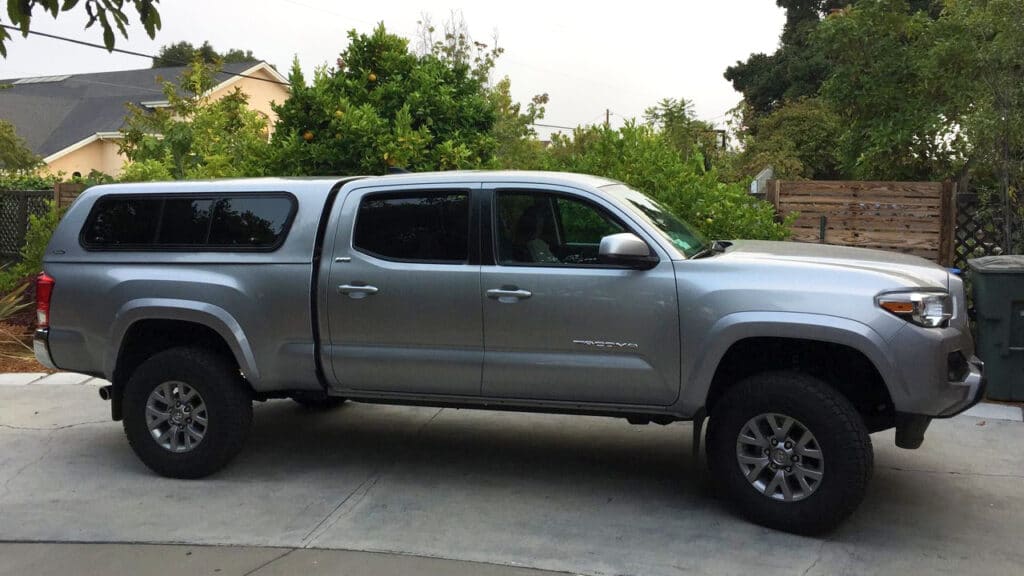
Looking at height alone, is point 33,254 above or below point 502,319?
below

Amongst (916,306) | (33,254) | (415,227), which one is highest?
(415,227)

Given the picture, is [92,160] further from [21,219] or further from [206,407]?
[206,407]

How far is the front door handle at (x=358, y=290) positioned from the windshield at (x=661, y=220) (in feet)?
4.92

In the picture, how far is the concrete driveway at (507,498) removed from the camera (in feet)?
15.5

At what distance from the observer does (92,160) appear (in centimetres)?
3397

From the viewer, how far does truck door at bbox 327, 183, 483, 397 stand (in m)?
5.46

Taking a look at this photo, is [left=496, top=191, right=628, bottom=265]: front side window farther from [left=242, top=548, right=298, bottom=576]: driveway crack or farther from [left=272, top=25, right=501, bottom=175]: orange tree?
[left=272, top=25, right=501, bottom=175]: orange tree

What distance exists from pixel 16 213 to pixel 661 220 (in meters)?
12.9

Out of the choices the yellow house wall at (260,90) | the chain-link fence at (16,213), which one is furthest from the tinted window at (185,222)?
the yellow house wall at (260,90)

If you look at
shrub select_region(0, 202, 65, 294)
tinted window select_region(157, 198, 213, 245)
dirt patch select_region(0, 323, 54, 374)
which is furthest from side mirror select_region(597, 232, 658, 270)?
shrub select_region(0, 202, 65, 294)

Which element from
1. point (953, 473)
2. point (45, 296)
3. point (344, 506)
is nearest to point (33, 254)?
point (45, 296)

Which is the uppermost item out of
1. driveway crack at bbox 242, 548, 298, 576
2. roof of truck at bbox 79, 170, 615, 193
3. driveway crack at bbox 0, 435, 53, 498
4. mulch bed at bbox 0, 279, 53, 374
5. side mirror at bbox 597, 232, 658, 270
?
roof of truck at bbox 79, 170, 615, 193

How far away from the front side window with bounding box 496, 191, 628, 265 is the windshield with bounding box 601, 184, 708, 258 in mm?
200

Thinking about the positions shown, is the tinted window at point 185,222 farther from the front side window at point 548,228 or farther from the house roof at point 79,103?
the house roof at point 79,103
